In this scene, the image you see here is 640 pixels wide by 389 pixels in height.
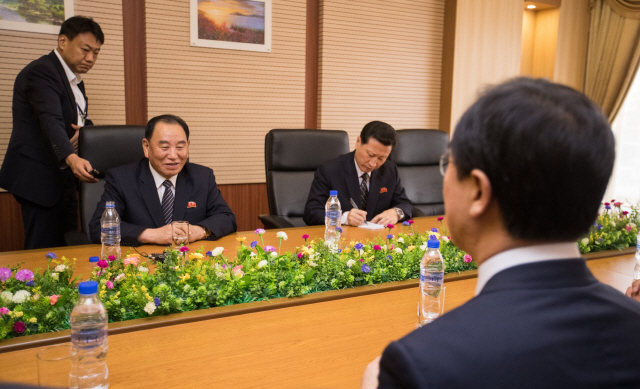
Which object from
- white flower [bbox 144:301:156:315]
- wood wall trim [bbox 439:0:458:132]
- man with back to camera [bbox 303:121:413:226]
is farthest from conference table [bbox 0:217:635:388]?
wood wall trim [bbox 439:0:458:132]

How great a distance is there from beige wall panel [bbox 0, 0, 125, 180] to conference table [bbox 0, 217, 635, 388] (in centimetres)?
270

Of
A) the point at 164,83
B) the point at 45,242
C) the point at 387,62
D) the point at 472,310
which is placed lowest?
the point at 45,242

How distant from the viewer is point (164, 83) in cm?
376

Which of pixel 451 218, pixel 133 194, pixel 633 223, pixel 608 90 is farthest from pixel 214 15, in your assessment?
pixel 608 90

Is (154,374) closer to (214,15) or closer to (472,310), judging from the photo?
(472,310)

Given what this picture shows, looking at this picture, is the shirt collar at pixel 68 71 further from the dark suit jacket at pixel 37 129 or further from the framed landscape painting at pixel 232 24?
the framed landscape painting at pixel 232 24

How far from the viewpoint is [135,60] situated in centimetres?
374

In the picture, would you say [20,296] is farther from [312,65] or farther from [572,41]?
[572,41]

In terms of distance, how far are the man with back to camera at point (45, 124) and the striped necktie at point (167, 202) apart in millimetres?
608

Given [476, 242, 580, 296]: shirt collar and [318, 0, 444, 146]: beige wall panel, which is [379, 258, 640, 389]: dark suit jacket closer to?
[476, 242, 580, 296]: shirt collar

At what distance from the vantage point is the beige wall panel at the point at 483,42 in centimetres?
486

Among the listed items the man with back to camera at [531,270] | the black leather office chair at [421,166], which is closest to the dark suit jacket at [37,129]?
the black leather office chair at [421,166]

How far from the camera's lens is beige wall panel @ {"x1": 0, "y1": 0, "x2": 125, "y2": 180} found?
10.7ft

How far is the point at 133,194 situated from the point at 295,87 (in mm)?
2219
